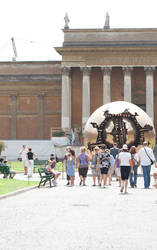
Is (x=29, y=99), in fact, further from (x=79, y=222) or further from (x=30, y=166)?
(x=79, y=222)

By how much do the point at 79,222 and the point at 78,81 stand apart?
44.9 metres

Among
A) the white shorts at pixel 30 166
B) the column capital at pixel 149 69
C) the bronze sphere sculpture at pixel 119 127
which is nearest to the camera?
the bronze sphere sculpture at pixel 119 127

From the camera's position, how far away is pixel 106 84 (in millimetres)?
53438

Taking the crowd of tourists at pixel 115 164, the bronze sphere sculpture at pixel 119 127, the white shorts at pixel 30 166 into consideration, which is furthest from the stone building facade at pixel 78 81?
the crowd of tourists at pixel 115 164

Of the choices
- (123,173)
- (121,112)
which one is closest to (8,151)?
(121,112)

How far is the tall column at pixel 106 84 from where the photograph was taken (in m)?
53.2

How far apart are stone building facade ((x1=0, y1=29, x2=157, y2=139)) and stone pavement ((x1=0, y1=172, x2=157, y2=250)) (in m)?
35.8

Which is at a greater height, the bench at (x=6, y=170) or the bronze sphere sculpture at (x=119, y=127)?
the bronze sphere sculpture at (x=119, y=127)

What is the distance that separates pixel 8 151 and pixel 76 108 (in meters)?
9.02

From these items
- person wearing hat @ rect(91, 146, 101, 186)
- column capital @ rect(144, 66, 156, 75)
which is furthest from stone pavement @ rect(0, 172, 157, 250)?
column capital @ rect(144, 66, 156, 75)

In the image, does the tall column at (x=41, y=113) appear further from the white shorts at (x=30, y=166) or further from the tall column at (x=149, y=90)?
the white shorts at (x=30, y=166)

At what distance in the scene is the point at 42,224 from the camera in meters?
11.3

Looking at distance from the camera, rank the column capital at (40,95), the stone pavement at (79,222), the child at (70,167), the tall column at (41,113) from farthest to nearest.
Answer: the tall column at (41,113)
the column capital at (40,95)
the child at (70,167)
the stone pavement at (79,222)

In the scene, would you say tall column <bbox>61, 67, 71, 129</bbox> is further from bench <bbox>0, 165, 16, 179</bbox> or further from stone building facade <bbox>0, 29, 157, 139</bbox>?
bench <bbox>0, 165, 16, 179</bbox>
